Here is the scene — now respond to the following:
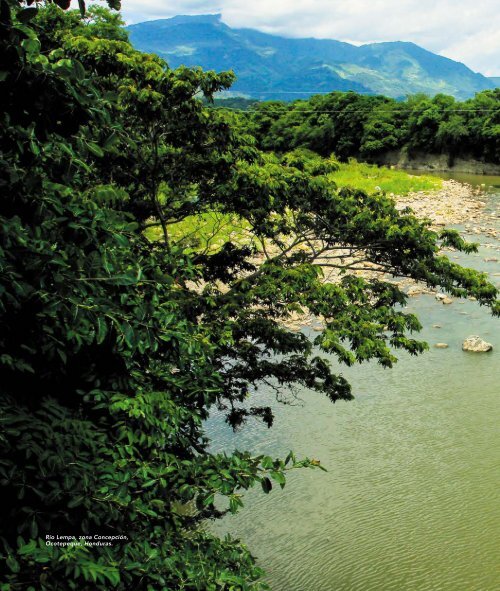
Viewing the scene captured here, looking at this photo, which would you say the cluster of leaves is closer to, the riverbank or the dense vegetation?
the riverbank

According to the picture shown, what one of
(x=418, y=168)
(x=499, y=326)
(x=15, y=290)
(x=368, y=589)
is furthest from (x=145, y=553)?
(x=418, y=168)

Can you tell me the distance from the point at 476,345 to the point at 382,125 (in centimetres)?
5041

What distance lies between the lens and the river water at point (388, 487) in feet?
30.5

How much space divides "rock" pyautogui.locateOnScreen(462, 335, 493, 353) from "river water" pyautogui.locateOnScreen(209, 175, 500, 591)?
0.26 meters

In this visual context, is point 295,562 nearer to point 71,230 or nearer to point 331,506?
point 331,506

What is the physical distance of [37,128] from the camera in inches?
134

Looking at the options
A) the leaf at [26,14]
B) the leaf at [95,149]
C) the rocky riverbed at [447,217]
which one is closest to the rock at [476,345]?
the rocky riverbed at [447,217]

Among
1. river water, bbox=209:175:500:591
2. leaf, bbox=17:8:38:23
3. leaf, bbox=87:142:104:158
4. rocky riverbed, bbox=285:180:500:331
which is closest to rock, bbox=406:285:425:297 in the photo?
rocky riverbed, bbox=285:180:500:331

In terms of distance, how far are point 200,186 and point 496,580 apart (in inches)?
278

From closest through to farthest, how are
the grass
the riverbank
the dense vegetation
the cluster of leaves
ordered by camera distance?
the dense vegetation < the grass < the cluster of leaves < the riverbank

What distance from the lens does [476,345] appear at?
16172mm

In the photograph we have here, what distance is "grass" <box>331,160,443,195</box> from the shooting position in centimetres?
4053

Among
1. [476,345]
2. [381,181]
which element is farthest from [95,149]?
[381,181]

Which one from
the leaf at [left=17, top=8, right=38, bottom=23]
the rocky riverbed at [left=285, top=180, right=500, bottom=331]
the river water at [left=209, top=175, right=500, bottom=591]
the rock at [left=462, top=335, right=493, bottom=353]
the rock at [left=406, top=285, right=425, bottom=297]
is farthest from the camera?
the rock at [left=406, top=285, right=425, bottom=297]
